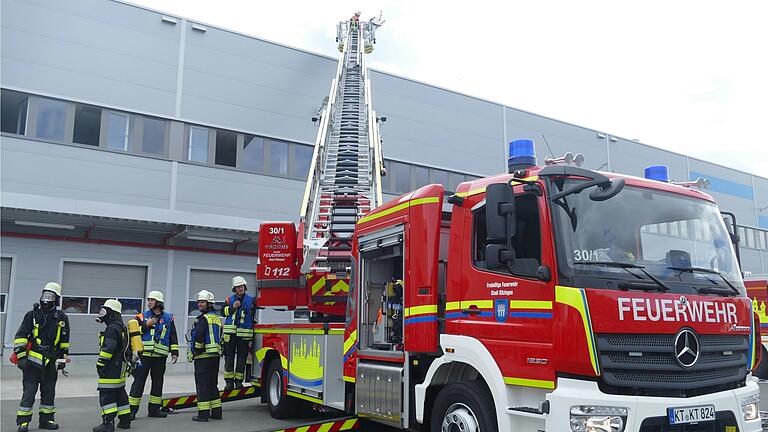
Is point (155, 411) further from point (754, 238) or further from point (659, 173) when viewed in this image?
point (754, 238)

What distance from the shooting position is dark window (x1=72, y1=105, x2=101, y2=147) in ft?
50.9

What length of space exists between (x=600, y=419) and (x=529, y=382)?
551 mm

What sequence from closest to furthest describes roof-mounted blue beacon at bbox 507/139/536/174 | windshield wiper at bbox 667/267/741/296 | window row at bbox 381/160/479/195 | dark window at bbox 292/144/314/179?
windshield wiper at bbox 667/267/741/296
roof-mounted blue beacon at bbox 507/139/536/174
dark window at bbox 292/144/314/179
window row at bbox 381/160/479/195

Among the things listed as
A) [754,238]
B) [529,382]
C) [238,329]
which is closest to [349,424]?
[529,382]

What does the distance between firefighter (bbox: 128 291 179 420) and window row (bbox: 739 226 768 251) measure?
30.5 meters

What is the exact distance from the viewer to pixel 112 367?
7754mm

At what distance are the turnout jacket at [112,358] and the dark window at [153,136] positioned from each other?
9.51 m

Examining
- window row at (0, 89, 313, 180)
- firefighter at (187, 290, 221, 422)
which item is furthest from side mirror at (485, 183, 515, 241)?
window row at (0, 89, 313, 180)

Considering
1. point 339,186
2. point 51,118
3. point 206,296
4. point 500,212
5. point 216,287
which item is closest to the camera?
point 500,212

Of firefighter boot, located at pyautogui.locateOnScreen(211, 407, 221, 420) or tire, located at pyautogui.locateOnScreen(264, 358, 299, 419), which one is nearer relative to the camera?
tire, located at pyautogui.locateOnScreen(264, 358, 299, 419)

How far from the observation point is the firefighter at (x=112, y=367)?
772 cm

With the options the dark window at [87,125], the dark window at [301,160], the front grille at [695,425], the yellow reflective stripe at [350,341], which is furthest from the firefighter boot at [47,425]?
the dark window at [301,160]

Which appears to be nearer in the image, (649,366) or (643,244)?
(649,366)

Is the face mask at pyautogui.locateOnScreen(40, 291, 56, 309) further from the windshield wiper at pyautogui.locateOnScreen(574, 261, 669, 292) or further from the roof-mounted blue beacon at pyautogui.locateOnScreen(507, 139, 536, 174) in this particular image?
the windshield wiper at pyautogui.locateOnScreen(574, 261, 669, 292)
